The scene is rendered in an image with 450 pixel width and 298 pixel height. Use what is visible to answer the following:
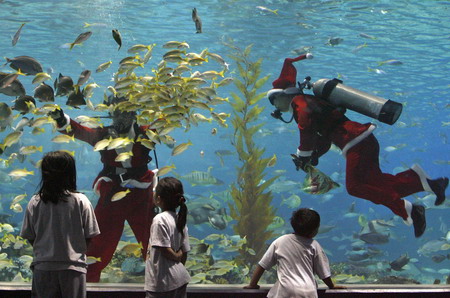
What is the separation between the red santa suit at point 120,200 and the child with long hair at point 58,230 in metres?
2.58

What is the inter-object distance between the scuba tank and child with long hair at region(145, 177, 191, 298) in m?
3.50

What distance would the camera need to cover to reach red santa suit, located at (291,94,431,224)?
19.5 feet

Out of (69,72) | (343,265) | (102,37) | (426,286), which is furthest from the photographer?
(69,72)

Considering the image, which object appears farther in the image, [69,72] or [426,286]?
[69,72]

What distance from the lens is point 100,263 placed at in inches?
221

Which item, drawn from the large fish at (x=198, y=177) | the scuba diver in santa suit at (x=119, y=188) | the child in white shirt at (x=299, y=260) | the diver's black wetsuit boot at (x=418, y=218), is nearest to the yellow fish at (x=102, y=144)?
the scuba diver in santa suit at (x=119, y=188)

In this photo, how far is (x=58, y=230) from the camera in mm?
3023

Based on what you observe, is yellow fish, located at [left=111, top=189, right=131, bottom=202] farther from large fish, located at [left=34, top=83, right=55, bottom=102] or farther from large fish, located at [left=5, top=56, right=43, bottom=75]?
large fish, located at [left=5, top=56, right=43, bottom=75]

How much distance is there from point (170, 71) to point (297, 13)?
849 centimetres

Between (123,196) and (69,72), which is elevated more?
(123,196)

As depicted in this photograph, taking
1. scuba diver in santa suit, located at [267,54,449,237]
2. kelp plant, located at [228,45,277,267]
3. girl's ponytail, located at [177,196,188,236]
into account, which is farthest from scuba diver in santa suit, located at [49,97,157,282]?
girl's ponytail, located at [177,196,188,236]

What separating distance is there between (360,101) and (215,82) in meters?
6.25

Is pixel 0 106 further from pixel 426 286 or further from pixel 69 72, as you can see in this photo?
pixel 69 72

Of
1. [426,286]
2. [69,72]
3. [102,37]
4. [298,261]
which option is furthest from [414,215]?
[69,72]
